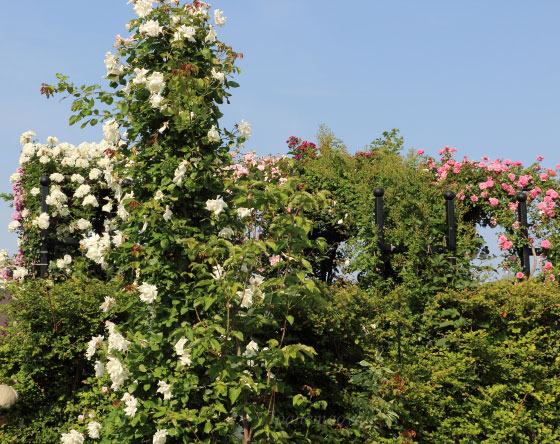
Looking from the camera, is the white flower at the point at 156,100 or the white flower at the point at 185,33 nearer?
the white flower at the point at 156,100

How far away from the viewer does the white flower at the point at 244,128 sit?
4.66 metres

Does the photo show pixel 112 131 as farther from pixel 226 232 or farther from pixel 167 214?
pixel 226 232

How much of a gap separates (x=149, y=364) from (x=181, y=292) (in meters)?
0.54

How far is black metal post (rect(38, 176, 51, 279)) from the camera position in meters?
9.24

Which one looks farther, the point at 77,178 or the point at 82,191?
the point at 77,178

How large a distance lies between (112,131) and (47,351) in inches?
128

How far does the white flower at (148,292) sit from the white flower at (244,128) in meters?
1.40

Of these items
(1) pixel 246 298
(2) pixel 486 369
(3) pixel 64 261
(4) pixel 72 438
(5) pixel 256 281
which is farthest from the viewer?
(3) pixel 64 261

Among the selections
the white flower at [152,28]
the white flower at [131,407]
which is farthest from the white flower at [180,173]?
the white flower at [131,407]

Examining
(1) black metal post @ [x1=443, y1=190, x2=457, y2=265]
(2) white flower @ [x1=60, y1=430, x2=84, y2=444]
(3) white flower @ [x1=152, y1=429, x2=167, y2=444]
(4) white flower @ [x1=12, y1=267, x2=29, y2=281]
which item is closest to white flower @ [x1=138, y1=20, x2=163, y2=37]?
(3) white flower @ [x1=152, y1=429, x2=167, y2=444]

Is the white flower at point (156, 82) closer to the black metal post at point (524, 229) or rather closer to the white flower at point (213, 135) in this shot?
the white flower at point (213, 135)

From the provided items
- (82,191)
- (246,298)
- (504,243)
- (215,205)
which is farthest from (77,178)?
(504,243)

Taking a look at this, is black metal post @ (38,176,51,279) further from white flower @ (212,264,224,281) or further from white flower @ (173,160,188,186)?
white flower @ (212,264,224,281)

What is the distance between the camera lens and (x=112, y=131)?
181 inches
